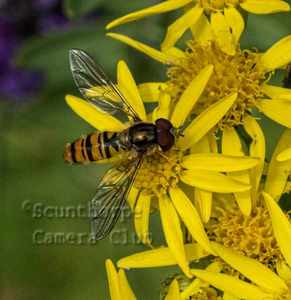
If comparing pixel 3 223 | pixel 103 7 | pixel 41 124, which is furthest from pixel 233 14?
pixel 3 223

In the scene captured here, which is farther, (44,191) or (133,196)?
(44,191)

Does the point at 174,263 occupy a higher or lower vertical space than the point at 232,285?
higher

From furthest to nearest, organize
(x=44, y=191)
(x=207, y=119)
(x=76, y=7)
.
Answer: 1. (x=44, y=191)
2. (x=76, y=7)
3. (x=207, y=119)

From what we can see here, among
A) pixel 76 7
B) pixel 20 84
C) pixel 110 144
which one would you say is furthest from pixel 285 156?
pixel 20 84

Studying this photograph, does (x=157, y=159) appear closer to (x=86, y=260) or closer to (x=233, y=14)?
(x=233, y=14)

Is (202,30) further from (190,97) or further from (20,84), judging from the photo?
(20,84)

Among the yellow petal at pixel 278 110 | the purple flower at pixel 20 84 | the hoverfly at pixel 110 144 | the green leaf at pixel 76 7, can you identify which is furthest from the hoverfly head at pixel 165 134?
the purple flower at pixel 20 84

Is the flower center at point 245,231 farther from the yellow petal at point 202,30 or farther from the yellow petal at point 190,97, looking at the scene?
the yellow petal at point 202,30
